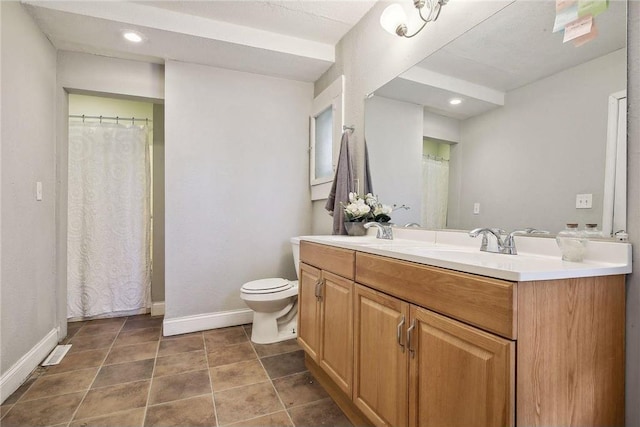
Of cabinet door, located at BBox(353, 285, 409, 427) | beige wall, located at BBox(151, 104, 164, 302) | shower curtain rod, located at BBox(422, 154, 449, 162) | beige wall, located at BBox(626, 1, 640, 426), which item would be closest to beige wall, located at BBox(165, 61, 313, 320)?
beige wall, located at BBox(151, 104, 164, 302)

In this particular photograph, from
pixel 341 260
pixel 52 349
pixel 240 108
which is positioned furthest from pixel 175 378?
pixel 240 108

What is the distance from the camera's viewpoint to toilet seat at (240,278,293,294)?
2262mm

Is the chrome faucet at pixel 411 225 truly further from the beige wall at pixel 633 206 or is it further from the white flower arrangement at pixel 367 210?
the beige wall at pixel 633 206

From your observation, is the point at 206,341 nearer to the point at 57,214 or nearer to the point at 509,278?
the point at 57,214

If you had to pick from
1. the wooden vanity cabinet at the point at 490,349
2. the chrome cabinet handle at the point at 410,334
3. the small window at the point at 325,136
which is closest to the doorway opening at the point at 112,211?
the small window at the point at 325,136

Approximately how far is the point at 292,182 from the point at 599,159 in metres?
2.26

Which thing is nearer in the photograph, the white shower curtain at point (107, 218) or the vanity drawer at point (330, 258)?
the vanity drawer at point (330, 258)

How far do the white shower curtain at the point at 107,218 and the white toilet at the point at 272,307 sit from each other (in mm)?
1413

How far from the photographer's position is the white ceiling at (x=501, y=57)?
1.01m

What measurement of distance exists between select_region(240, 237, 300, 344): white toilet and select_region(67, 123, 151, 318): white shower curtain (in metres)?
1.41

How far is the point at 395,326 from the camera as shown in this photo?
3.70 feet

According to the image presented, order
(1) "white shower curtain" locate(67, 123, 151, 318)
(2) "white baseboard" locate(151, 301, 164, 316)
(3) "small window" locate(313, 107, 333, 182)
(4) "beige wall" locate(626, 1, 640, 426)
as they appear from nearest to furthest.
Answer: (4) "beige wall" locate(626, 1, 640, 426) < (3) "small window" locate(313, 107, 333, 182) < (1) "white shower curtain" locate(67, 123, 151, 318) < (2) "white baseboard" locate(151, 301, 164, 316)

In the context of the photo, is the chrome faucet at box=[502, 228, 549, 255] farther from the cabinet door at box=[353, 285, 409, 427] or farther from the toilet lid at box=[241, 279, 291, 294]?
the toilet lid at box=[241, 279, 291, 294]

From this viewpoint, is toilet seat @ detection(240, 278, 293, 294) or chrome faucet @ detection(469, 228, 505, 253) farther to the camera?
toilet seat @ detection(240, 278, 293, 294)
